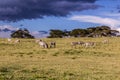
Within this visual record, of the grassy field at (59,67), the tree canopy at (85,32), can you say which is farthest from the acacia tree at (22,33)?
the grassy field at (59,67)

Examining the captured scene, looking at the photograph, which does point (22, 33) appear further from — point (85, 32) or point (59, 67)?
point (59, 67)

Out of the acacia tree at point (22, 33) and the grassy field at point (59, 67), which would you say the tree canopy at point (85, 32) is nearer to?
the acacia tree at point (22, 33)

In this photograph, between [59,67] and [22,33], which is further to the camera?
[22,33]

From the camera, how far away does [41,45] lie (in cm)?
4938

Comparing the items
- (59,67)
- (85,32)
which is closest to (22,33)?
(85,32)

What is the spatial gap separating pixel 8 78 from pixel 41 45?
3287 centimetres

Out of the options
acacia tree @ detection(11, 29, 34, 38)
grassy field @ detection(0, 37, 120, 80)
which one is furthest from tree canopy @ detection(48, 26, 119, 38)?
grassy field @ detection(0, 37, 120, 80)

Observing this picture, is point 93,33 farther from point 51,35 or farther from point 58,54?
point 58,54

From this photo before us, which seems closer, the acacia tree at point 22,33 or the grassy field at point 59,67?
the grassy field at point 59,67

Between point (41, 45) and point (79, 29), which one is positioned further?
point (79, 29)

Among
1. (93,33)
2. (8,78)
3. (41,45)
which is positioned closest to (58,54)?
(41,45)

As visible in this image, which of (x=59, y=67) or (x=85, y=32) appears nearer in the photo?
(x=59, y=67)

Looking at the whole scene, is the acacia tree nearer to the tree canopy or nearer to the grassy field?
the tree canopy

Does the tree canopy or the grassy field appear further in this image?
the tree canopy
